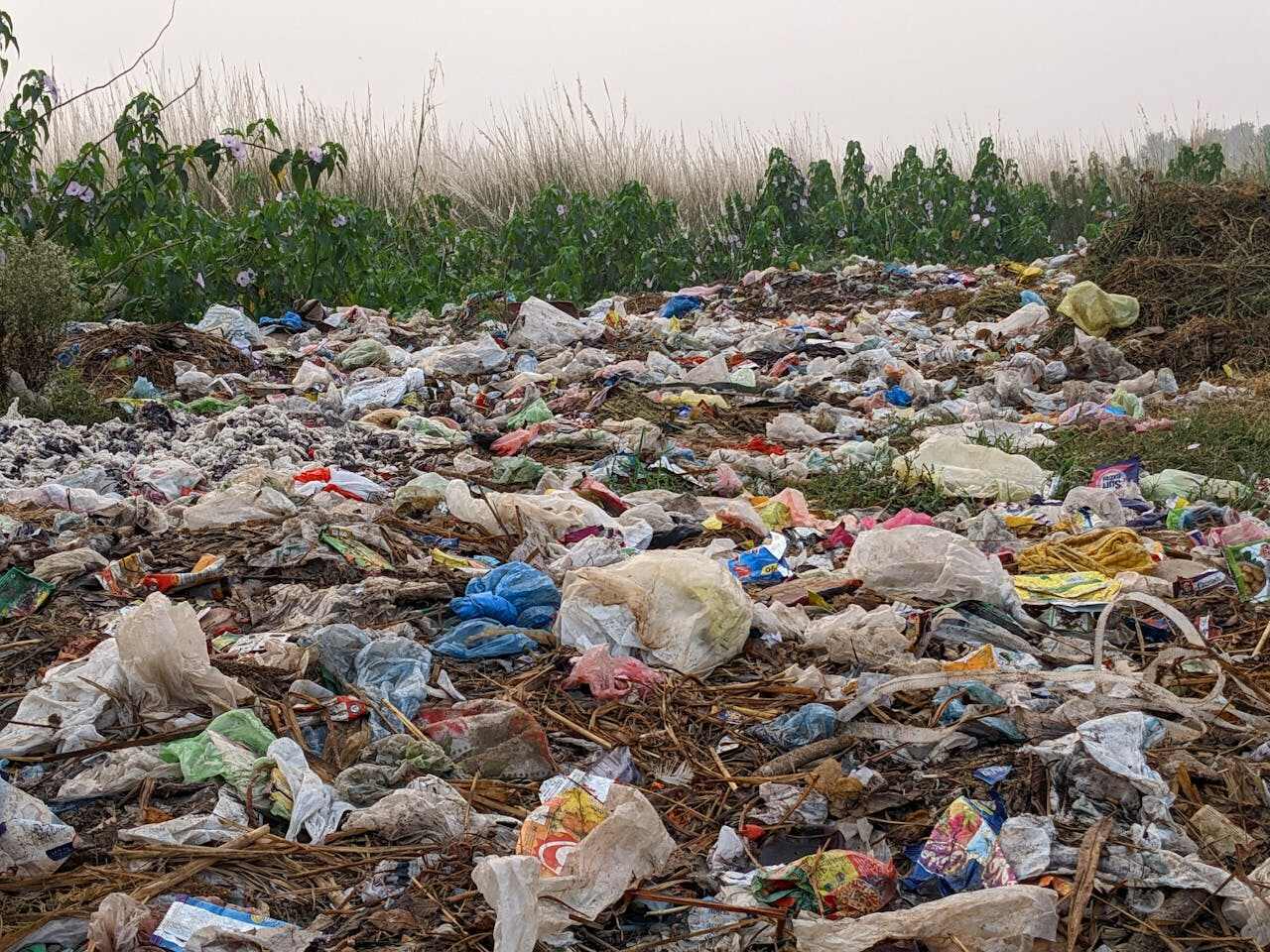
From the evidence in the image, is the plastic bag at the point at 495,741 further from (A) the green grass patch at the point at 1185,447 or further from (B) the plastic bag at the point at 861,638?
(A) the green grass patch at the point at 1185,447

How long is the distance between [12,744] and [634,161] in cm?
1302

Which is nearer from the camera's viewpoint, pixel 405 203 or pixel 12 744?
pixel 12 744

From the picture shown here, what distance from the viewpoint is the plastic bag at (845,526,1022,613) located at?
3303mm

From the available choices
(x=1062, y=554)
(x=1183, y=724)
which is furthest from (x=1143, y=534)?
(x=1183, y=724)

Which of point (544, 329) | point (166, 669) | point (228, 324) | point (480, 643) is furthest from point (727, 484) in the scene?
point (228, 324)

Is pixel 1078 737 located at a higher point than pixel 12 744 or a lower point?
lower

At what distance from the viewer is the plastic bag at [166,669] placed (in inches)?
104

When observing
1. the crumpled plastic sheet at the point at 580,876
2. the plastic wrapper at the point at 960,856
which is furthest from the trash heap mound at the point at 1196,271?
the crumpled plastic sheet at the point at 580,876

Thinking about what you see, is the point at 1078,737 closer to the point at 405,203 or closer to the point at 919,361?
the point at 919,361

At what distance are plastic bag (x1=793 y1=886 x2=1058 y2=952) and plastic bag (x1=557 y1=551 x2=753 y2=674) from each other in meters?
1.14

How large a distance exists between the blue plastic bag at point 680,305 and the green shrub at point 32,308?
15.9 feet

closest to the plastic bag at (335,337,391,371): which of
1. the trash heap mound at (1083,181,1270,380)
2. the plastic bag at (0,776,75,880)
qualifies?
the trash heap mound at (1083,181,1270,380)

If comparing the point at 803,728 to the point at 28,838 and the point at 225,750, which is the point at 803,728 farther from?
the point at 28,838

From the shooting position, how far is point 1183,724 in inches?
99.5
